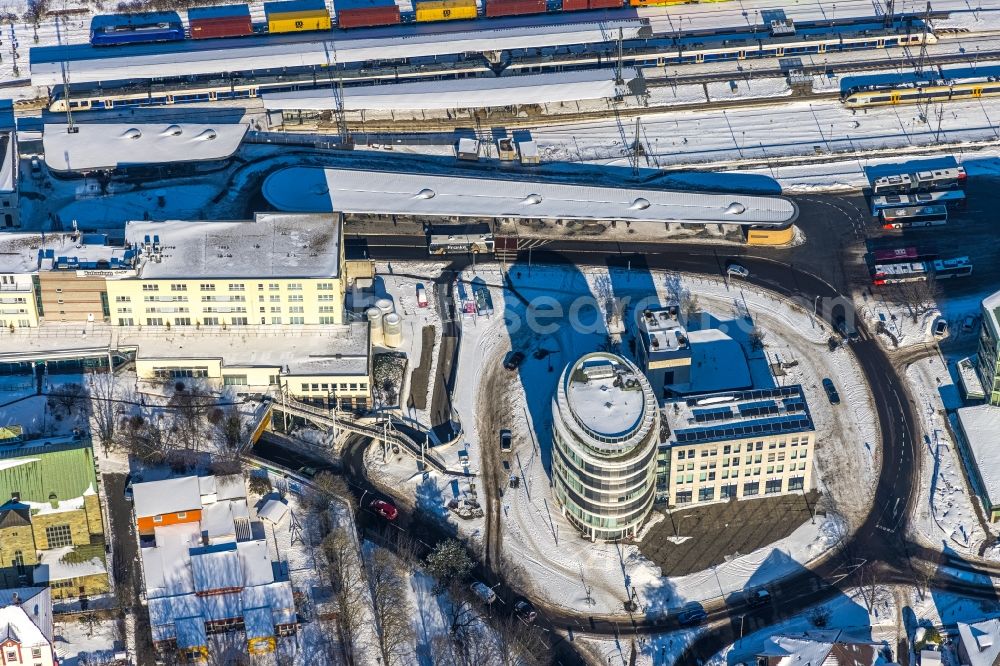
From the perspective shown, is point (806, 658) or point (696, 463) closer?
point (806, 658)

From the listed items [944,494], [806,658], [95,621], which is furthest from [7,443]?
[944,494]

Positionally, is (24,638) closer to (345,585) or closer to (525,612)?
(345,585)

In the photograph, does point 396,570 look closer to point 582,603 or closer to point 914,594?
point 582,603

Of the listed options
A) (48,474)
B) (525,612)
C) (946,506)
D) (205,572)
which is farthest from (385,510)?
(946,506)

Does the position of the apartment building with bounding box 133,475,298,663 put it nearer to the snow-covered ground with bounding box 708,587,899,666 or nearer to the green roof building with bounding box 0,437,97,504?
the green roof building with bounding box 0,437,97,504

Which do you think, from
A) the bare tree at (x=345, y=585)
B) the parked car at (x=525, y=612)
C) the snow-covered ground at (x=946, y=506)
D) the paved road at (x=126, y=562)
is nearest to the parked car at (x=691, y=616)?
the parked car at (x=525, y=612)

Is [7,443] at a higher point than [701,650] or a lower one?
higher

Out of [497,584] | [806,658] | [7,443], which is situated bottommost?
[806,658]
